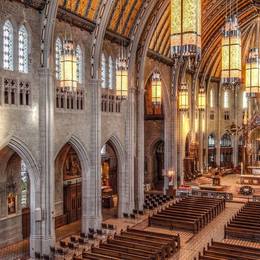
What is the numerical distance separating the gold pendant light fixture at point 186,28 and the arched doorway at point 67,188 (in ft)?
48.3

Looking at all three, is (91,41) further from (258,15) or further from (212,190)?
(258,15)

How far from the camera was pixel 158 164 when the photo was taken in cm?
3962

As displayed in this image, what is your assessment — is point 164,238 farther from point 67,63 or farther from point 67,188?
point 67,63

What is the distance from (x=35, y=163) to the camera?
1911 centimetres

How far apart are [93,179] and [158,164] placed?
683 inches

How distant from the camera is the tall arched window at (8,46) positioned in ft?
59.2

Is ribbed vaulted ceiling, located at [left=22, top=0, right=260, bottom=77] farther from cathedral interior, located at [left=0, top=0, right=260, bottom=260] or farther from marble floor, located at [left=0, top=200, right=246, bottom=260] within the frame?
marble floor, located at [left=0, top=200, right=246, bottom=260]

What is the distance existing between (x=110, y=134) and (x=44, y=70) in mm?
7761

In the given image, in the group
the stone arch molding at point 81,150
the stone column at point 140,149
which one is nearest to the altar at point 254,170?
the stone column at point 140,149

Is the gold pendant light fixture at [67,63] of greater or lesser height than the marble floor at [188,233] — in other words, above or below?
above

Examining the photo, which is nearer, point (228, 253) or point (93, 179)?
point (228, 253)

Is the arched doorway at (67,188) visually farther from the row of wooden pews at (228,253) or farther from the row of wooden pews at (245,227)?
the row of wooden pews at (228,253)

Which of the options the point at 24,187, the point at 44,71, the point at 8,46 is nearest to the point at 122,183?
the point at 24,187

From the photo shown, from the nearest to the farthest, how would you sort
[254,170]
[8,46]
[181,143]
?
[8,46], [181,143], [254,170]
